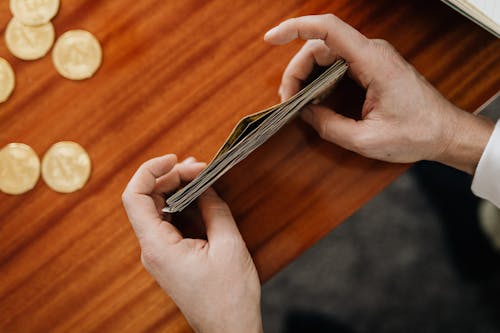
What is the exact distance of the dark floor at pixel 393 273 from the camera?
145cm

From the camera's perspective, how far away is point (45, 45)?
0.91m

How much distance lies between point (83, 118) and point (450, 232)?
41.8 inches

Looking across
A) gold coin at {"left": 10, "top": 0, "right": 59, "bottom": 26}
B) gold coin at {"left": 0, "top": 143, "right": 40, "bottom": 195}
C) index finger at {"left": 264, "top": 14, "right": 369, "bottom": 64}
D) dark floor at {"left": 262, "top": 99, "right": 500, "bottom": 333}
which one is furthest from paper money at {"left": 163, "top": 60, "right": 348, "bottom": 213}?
dark floor at {"left": 262, "top": 99, "right": 500, "bottom": 333}

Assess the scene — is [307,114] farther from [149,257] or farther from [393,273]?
[393,273]

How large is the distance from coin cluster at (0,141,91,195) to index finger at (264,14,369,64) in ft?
1.29

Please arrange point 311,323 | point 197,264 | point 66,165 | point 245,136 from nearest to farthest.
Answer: point 245,136 < point 197,264 < point 66,165 < point 311,323

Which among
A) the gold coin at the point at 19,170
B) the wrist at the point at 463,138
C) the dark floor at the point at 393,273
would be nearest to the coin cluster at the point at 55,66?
the gold coin at the point at 19,170

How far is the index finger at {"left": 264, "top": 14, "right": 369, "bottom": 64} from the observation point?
79cm

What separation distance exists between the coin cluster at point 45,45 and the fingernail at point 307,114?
370mm

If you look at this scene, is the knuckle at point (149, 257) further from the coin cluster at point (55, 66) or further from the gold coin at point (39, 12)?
the gold coin at point (39, 12)

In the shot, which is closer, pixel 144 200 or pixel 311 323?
pixel 144 200

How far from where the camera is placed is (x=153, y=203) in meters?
0.81

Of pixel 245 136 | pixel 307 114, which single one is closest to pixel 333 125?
pixel 307 114

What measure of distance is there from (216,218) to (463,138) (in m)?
0.45
